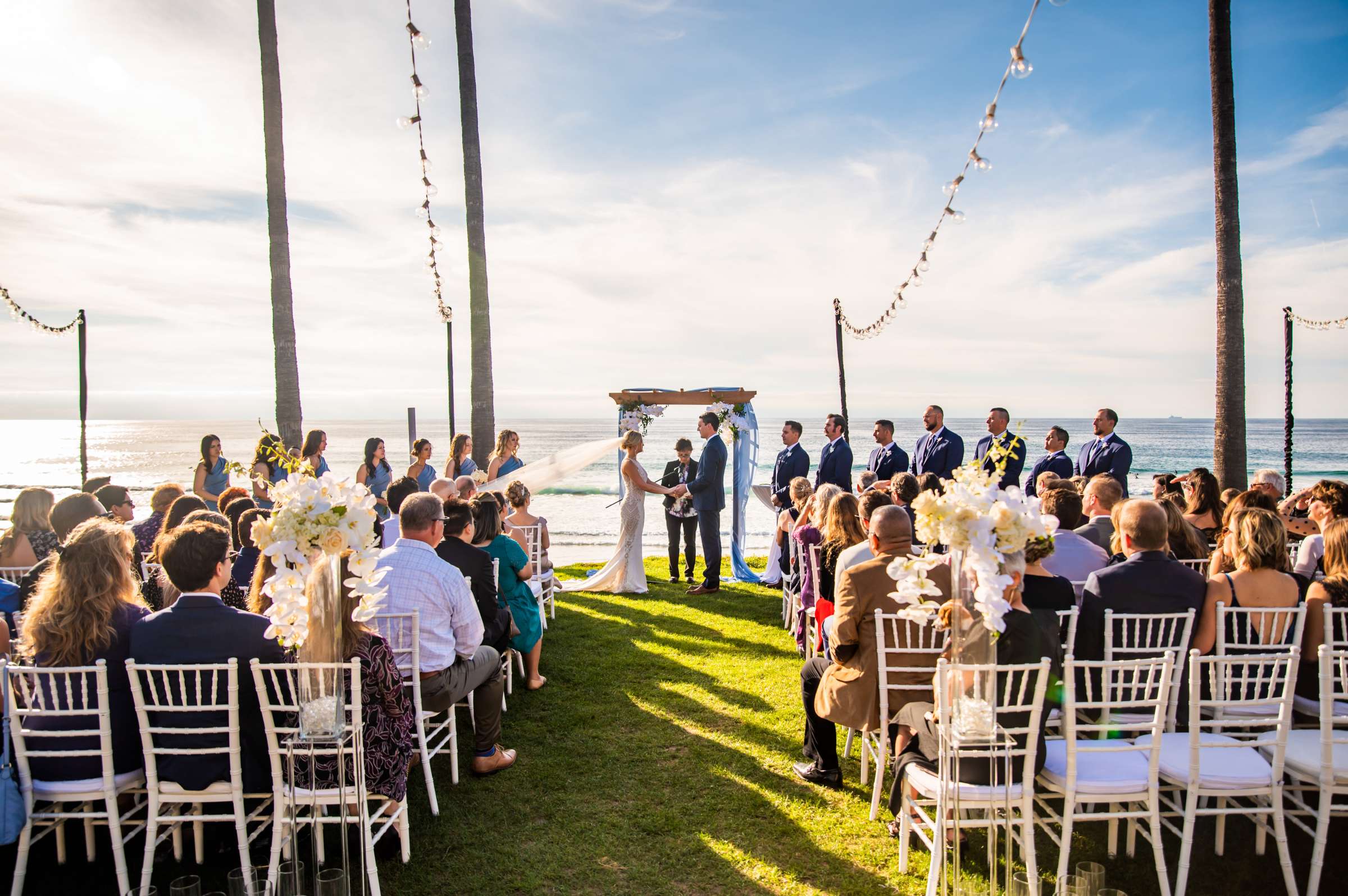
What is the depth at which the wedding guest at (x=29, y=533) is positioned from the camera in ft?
15.8

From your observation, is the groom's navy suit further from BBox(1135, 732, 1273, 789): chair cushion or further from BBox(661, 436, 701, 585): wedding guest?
BBox(1135, 732, 1273, 789): chair cushion

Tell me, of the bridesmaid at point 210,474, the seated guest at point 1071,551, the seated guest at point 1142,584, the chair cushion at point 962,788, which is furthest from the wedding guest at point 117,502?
the seated guest at point 1071,551

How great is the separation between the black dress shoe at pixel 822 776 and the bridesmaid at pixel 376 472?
511 cm

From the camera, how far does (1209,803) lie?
3678 millimetres

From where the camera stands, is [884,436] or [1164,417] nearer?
[884,436]

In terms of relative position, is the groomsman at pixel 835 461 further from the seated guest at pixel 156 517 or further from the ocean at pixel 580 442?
the seated guest at pixel 156 517

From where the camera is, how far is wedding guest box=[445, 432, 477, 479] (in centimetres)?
859

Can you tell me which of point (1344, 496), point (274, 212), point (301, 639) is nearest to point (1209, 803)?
point (1344, 496)

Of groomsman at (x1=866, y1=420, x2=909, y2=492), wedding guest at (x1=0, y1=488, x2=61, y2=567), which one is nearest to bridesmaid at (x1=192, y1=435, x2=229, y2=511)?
wedding guest at (x1=0, y1=488, x2=61, y2=567)

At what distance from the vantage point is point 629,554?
888 centimetres

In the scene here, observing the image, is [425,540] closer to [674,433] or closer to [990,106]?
[990,106]

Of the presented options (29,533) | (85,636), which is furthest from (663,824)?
(29,533)

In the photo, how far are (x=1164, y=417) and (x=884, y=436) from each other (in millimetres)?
119491

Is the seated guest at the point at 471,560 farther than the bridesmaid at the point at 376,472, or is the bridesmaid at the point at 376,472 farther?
the bridesmaid at the point at 376,472
